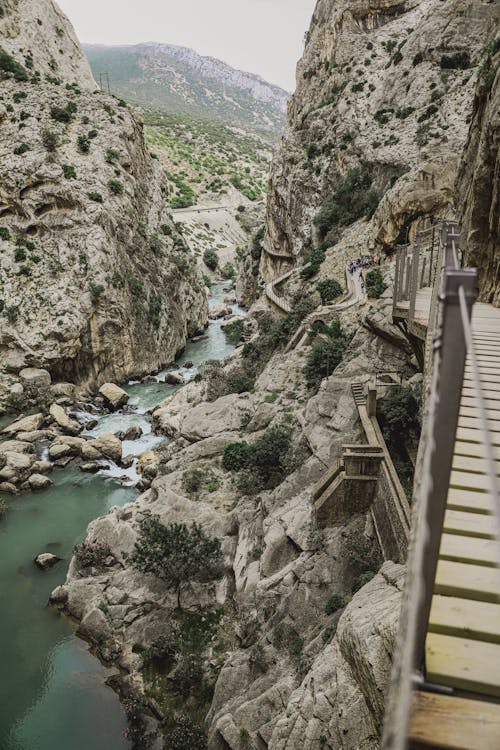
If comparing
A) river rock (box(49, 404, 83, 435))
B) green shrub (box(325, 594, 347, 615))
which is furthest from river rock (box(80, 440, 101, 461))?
green shrub (box(325, 594, 347, 615))

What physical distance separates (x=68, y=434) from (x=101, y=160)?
80.5 ft

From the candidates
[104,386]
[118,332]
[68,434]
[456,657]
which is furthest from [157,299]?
[456,657]

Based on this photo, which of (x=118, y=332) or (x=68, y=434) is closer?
(x=68, y=434)

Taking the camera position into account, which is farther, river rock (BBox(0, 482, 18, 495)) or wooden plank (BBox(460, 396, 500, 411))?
river rock (BBox(0, 482, 18, 495))

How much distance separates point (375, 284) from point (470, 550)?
2445 cm

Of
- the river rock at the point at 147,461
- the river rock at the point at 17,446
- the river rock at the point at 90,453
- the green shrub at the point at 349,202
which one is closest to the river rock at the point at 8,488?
the river rock at the point at 17,446

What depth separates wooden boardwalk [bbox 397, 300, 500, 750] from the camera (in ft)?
7.08

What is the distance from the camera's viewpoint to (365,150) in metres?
38.5

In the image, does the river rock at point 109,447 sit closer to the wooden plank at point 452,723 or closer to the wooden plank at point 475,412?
the wooden plank at point 475,412

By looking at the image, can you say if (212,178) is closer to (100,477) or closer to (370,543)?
(100,477)

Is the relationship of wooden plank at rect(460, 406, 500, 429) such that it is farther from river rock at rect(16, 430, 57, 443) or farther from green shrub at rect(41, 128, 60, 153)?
green shrub at rect(41, 128, 60, 153)

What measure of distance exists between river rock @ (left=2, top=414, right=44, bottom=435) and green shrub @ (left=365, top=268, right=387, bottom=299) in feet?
72.0

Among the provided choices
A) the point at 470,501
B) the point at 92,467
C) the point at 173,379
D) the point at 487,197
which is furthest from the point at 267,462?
the point at 173,379

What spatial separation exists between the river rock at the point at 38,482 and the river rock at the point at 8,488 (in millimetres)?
772
